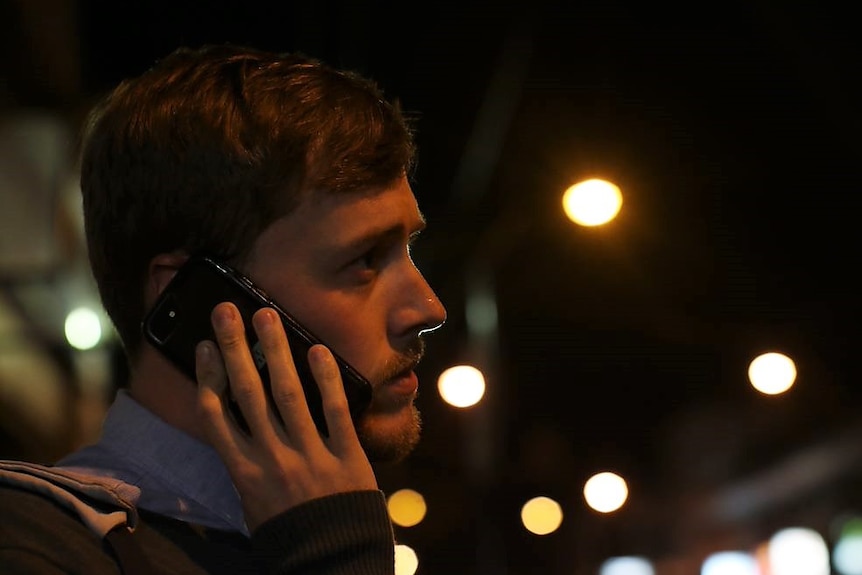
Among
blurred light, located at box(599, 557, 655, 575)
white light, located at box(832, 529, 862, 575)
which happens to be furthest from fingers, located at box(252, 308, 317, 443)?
white light, located at box(832, 529, 862, 575)

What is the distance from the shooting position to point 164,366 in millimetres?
1805

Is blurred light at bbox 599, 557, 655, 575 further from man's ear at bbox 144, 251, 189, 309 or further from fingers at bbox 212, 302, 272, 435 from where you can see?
fingers at bbox 212, 302, 272, 435

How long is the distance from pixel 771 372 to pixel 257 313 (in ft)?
20.4

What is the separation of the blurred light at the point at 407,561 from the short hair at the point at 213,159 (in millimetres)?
7591

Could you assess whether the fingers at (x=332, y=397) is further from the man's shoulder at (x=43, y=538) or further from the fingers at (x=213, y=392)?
the man's shoulder at (x=43, y=538)

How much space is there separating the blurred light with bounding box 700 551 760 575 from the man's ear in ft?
41.2

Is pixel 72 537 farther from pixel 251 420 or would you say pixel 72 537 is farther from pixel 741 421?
pixel 741 421

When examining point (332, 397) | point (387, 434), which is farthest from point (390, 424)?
point (332, 397)

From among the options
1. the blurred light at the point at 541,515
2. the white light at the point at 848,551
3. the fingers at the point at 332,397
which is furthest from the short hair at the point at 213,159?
the white light at the point at 848,551

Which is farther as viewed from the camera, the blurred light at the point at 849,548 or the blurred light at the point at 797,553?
the blurred light at the point at 797,553

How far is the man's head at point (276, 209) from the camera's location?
70.9 inches

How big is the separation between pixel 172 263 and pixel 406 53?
4.50m

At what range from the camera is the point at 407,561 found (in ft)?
32.2

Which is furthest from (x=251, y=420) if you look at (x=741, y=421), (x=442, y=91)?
(x=741, y=421)
